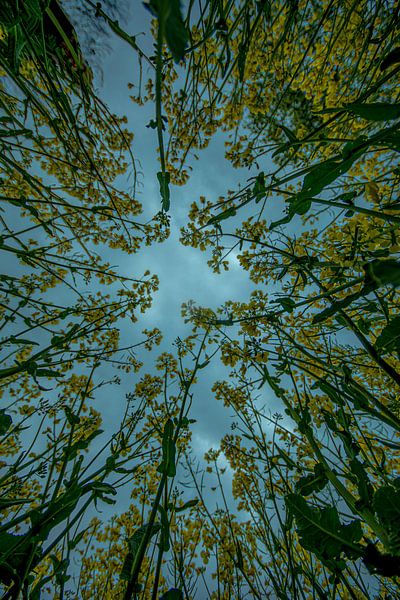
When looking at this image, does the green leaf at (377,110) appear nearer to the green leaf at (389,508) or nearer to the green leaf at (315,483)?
the green leaf at (389,508)

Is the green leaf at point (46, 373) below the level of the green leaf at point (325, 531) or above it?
above

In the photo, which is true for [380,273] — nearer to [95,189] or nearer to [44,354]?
[44,354]

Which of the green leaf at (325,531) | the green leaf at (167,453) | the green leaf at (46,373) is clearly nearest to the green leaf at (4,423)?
the green leaf at (46,373)

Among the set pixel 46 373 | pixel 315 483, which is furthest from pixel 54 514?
pixel 315 483

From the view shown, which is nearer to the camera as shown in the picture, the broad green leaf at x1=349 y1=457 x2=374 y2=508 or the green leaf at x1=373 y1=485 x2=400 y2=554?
the green leaf at x1=373 y1=485 x2=400 y2=554

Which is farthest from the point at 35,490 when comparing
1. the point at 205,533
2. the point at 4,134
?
the point at 4,134

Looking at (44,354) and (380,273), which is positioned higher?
(44,354)

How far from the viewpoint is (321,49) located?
236cm

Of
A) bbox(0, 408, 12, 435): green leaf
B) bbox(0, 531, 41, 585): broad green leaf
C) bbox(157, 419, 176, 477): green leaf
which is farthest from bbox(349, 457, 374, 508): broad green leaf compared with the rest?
bbox(0, 408, 12, 435): green leaf

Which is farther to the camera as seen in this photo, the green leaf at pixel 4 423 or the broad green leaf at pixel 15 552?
the green leaf at pixel 4 423

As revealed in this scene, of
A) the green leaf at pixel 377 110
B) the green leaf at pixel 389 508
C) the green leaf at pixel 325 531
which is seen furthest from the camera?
the green leaf at pixel 325 531

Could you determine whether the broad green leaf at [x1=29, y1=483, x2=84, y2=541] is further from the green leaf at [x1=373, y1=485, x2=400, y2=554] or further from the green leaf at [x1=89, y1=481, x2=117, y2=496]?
the green leaf at [x1=373, y1=485, x2=400, y2=554]

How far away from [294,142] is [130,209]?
7.70 ft

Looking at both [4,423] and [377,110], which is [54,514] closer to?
[4,423]
